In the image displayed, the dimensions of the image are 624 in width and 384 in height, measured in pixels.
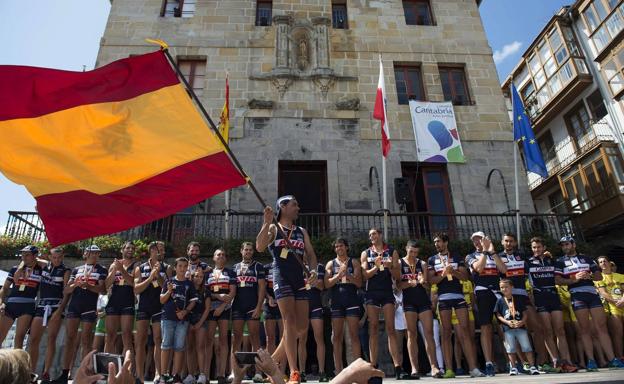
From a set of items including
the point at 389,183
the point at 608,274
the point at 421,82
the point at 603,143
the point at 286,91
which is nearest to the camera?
the point at 608,274

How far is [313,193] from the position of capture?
12.9 metres

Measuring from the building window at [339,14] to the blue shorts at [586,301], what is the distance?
1214cm

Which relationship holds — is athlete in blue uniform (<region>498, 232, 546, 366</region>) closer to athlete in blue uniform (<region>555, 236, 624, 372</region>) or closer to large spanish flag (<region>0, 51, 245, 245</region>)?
athlete in blue uniform (<region>555, 236, 624, 372</region>)

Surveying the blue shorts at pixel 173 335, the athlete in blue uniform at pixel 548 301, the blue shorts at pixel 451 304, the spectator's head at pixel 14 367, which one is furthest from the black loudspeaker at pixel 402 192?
the spectator's head at pixel 14 367

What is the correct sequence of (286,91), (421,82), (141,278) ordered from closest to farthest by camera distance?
(141,278), (286,91), (421,82)

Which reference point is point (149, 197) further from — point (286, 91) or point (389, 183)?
point (286, 91)

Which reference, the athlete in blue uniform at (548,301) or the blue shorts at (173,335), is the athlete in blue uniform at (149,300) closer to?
the blue shorts at (173,335)

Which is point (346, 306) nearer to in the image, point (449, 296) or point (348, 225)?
point (449, 296)

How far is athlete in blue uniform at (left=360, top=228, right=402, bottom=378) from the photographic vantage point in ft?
19.4

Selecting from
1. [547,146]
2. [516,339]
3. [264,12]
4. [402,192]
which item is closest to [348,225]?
[402,192]

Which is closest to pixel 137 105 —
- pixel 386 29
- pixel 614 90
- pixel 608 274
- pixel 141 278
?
pixel 141 278

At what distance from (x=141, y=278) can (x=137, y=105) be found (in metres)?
3.36

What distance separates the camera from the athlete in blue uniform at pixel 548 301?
658 cm

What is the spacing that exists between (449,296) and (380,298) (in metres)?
1.18
